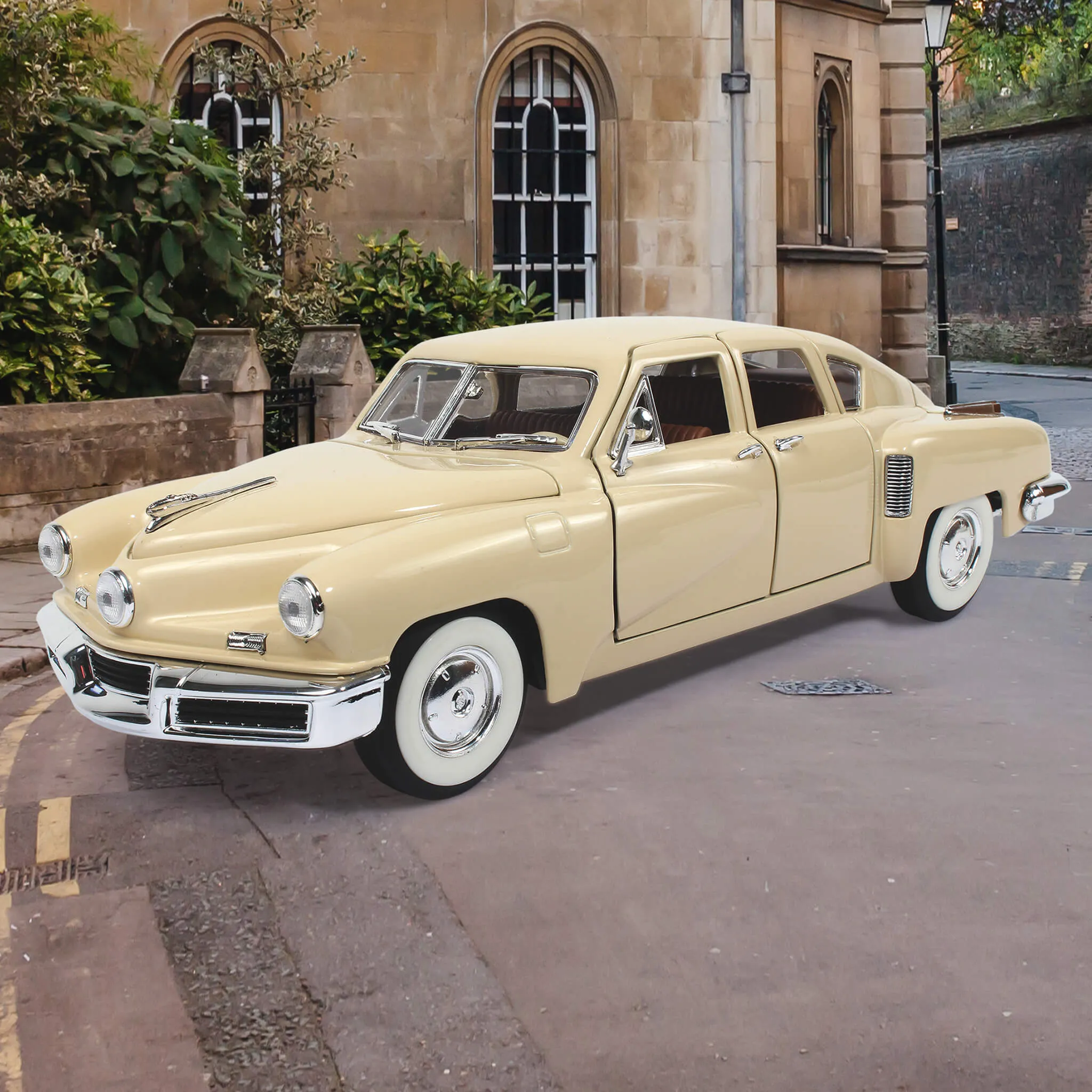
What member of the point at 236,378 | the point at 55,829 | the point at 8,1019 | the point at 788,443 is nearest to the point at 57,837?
the point at 55,829

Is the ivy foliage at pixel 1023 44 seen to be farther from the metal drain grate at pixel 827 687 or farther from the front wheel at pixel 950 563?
the metal drain grate at pixel 827 687

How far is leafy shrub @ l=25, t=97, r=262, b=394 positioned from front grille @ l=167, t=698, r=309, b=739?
7.53m

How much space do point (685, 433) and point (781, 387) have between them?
894mm

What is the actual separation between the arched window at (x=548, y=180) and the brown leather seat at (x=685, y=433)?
37.9 ft

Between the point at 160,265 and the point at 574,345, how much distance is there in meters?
7.17

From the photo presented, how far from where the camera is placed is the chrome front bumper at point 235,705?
5.11m

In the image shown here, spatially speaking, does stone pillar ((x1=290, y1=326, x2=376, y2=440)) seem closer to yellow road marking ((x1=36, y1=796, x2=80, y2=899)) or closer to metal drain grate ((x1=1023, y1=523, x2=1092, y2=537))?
metal drain grate ((x1=1023, y1=523, x2=1092, y2=537))

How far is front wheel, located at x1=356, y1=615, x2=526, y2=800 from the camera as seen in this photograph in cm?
538

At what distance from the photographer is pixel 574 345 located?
6.72m

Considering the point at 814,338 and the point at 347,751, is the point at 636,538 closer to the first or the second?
Result: the point at 347,751

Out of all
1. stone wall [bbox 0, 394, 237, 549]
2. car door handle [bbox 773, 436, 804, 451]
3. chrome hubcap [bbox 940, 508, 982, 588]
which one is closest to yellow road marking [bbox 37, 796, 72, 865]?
car door handle [bbox 773, 436, 804, 451]

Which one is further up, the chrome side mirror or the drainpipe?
the drainpipe

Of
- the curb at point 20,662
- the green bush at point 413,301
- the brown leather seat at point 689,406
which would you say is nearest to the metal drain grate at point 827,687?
the brown leather seat at point 689,406

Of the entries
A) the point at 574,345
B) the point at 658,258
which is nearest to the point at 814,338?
the point at 574,345
